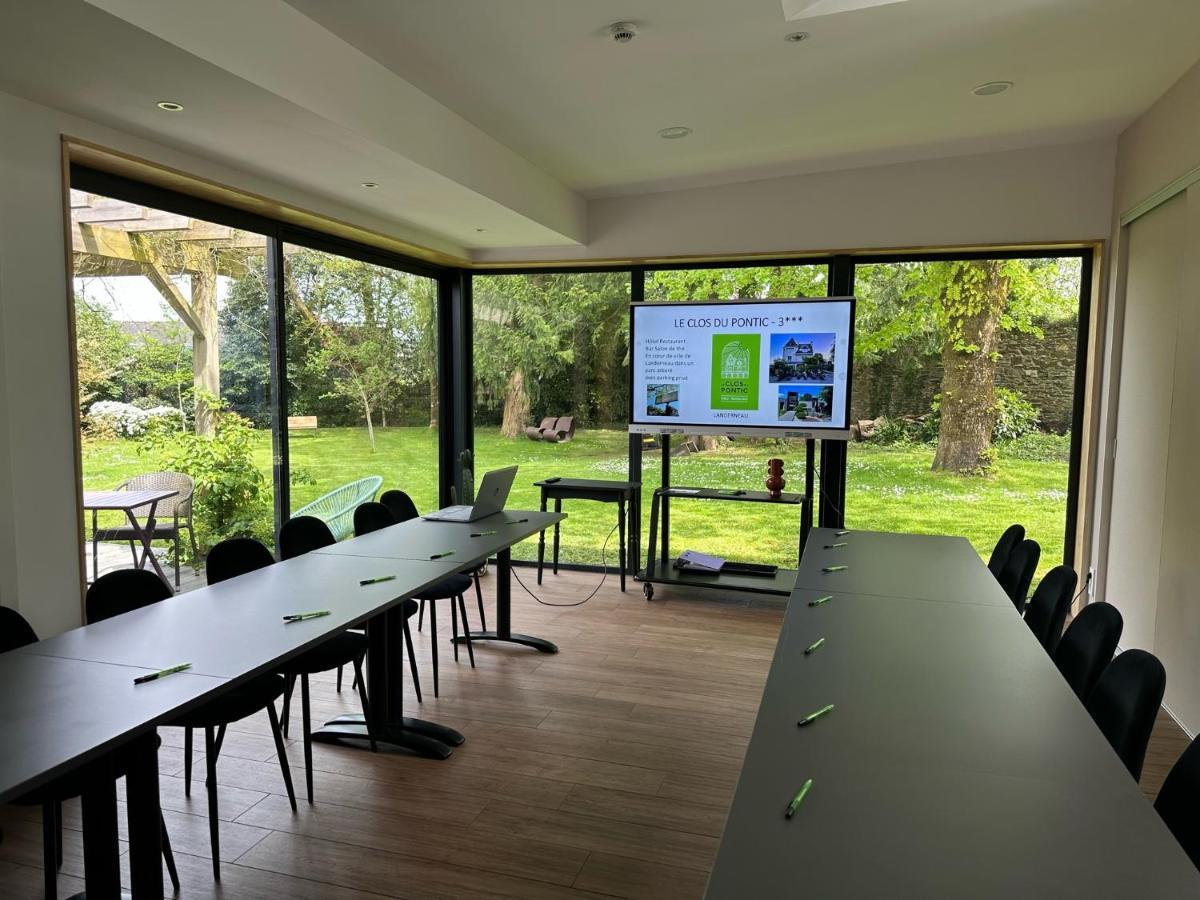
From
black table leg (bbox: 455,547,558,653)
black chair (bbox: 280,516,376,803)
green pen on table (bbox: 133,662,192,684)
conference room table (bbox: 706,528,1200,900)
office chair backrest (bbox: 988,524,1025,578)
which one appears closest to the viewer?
conference room table (bbox: 706,528,1200,900)

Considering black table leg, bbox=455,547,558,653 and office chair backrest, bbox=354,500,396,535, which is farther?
black table leg, bbox=455,547,558,653

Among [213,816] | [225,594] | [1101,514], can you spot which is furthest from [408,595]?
[1101,514]

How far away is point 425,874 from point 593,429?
433cm

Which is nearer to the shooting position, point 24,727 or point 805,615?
point 24,727

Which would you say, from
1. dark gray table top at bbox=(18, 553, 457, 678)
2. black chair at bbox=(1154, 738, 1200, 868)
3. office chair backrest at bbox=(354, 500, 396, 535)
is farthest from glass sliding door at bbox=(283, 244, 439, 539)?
black chair at bbox=(1154, 738, 1200, 868)

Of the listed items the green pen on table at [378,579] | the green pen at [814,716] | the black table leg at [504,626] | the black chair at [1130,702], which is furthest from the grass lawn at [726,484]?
the green pen at [814,716]

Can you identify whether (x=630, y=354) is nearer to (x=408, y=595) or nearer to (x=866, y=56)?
(x=866, y=56)

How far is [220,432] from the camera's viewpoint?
4379 mm

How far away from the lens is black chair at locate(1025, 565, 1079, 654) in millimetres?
2951

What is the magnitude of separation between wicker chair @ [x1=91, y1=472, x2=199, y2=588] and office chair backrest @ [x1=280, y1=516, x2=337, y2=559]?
0.62 metres

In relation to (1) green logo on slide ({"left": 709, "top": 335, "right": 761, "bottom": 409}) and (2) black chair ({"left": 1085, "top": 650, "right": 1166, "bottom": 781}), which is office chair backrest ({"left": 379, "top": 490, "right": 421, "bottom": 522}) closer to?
(1) green logo on slide ({"left": 709, "top": 335, "right": 761, "bottom": 409})

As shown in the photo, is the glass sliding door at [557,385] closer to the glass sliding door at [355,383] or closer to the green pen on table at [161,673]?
the glass sliding door at [355,383]

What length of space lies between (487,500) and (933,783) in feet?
10.4

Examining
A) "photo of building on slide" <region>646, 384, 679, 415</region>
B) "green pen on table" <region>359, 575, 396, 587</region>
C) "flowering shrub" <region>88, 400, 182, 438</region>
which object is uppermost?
"photo of building on slide" <region>646, 384, 679, 415</region>
